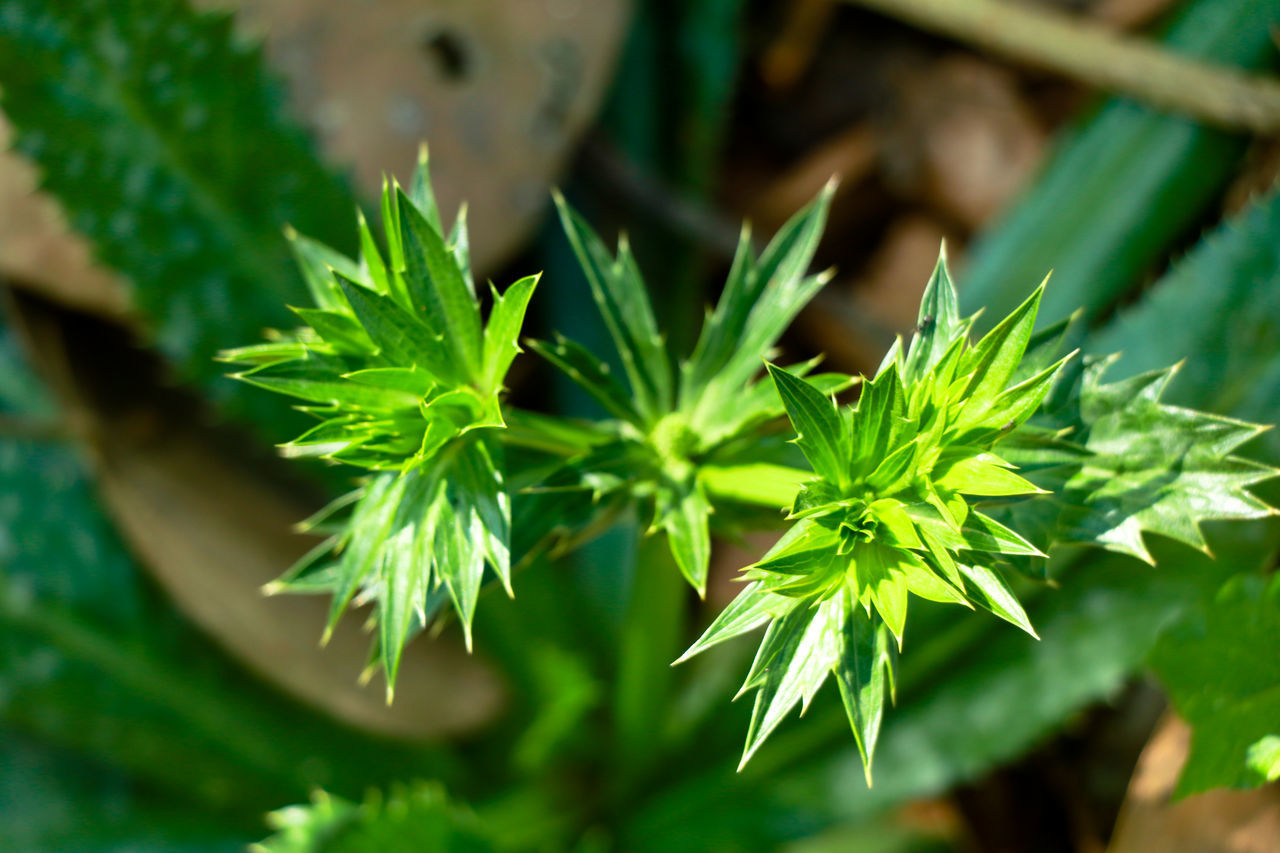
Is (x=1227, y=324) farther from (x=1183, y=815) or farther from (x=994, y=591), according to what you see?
(x=994, y=591)

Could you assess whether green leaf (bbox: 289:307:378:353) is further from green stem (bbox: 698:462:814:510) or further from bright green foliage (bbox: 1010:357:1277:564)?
bright green foliage (bbox: 1010:357:1277:564)

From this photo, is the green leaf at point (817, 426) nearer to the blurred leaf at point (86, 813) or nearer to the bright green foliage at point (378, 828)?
the bright green foliage at point (378, 828)

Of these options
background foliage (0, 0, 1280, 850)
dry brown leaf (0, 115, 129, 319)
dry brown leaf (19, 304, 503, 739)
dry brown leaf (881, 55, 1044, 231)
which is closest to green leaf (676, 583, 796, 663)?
background foliage (0, 0, 1280, 850)

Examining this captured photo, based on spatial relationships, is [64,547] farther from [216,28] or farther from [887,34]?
[887,34]

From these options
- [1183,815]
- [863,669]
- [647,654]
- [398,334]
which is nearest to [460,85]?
[647,654]

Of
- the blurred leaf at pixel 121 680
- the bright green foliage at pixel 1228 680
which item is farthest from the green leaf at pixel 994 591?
the blurred leaf at pixel 121 680
